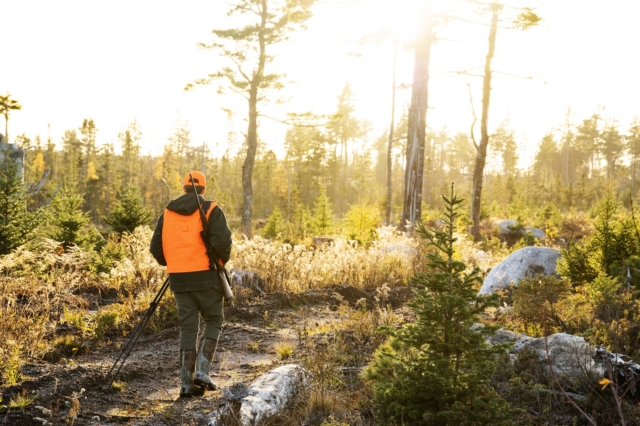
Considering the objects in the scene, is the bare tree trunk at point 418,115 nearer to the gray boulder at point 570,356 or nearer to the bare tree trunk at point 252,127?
the gray boulder at point 570,356

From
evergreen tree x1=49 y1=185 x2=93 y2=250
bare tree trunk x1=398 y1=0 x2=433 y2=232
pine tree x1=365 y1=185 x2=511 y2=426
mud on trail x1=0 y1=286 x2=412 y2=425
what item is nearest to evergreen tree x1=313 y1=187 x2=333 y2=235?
bare tree trunk x1=398 y1=0 x2=433 y2=232

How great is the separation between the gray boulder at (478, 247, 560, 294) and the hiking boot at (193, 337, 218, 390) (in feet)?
17.5

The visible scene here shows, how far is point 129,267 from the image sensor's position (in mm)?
7617

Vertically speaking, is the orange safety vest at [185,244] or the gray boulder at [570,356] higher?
the orange safety vest at [185,244]

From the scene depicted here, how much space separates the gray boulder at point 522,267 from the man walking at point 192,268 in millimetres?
5374

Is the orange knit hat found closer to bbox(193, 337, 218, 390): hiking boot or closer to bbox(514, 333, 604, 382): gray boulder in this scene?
bbox(193, 337, 218, 390): hiking boot

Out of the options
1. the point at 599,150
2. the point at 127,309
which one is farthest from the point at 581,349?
the point at 599,150

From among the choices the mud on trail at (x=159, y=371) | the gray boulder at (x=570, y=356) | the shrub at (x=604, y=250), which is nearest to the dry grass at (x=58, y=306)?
the mud on trail at (x=159, y=371)

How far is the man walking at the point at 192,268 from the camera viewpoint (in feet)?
15.0

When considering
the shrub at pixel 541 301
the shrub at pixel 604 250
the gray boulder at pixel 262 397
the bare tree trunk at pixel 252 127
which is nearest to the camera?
the gray boulder at pixel 262 397

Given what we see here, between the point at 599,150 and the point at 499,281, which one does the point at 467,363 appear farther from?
the point at 599,150

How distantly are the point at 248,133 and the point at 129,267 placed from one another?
44.0 feet

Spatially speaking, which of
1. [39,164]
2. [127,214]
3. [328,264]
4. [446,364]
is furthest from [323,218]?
[39,164]

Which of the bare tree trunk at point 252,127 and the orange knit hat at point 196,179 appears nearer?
the orange knit hat at point 196,179
